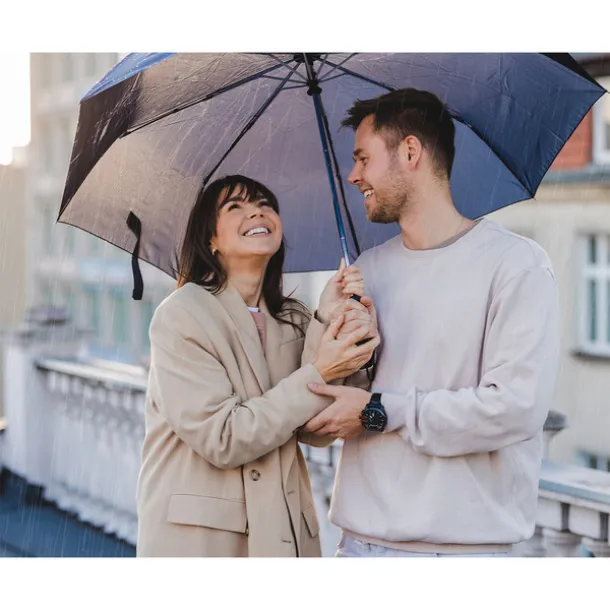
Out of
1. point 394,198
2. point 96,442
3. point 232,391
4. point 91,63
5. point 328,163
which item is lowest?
point 96,442

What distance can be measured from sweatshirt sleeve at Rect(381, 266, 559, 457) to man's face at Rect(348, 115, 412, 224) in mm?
418

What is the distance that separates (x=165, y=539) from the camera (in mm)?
2551

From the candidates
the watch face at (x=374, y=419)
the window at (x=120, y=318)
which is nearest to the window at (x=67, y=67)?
the watch face at (x=374, y=419)

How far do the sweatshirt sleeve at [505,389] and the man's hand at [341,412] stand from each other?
0.14 meters

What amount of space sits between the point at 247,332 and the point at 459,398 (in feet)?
2.01

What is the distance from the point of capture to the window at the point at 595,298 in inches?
262

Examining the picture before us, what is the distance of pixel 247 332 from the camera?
258cm

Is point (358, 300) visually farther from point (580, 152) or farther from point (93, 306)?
point (93, 306)

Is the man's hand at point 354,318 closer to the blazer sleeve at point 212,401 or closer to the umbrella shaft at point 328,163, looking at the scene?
the blazer sleeve at point 212,401

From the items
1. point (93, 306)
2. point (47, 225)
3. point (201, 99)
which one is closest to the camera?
point (201, 99)

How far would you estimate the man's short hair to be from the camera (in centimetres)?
262

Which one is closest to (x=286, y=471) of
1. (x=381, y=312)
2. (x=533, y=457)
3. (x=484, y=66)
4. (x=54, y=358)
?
(x=381, y=312)

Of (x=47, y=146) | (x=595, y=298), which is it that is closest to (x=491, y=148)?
(x=595, y=298)

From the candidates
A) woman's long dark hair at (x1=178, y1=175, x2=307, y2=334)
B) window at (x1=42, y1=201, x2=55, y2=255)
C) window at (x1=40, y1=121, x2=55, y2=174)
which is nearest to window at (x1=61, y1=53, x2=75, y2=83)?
window at (x1=40, y1=121, x2=55, y2=174)
